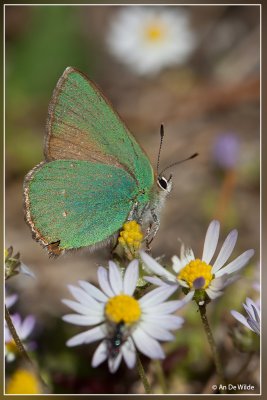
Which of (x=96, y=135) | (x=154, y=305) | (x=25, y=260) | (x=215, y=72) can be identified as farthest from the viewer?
(x=215, y=72)

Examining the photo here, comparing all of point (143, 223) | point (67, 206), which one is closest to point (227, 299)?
point (143, 223)

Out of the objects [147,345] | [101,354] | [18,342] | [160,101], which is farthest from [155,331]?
[160,101]

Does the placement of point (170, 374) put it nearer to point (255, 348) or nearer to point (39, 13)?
point (255, 348)

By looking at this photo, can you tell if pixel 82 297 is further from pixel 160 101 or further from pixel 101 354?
pixel 160 101

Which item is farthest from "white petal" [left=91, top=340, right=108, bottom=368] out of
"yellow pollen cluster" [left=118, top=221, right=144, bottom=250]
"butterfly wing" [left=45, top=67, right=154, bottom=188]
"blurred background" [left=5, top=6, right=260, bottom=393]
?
"blurred background" [left=5, top=6, right=260, bottom=393]

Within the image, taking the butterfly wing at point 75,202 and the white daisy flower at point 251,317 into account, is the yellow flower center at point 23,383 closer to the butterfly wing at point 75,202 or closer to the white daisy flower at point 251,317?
the butterfly wing at point 75,202

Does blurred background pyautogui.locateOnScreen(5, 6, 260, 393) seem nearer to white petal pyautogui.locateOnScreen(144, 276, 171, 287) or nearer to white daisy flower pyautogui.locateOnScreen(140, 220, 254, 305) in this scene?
white daisy flower pyautogui.locateOnScreen(140, 220, 254, 305)

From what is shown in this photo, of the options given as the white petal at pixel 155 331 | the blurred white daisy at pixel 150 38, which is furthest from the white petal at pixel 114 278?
the blurred white daisy at pixel 150 38
